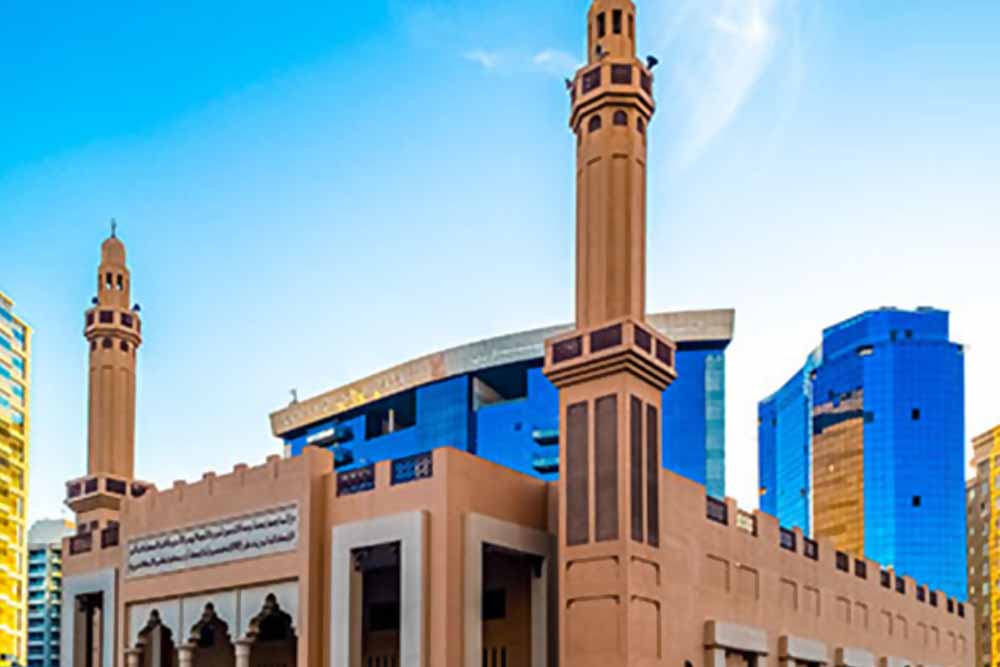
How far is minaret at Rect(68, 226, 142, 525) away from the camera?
144 feet

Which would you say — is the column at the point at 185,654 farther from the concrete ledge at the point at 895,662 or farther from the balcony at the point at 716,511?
the concrete ledge at the point at 895,662

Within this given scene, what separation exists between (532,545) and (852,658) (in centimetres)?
1543

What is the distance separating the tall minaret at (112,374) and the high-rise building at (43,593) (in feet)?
394

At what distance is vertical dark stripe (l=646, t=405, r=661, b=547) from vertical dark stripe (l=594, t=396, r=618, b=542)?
1.06m

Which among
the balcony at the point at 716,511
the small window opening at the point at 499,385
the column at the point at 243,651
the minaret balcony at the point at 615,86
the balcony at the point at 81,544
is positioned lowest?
the column at the point at 243,651

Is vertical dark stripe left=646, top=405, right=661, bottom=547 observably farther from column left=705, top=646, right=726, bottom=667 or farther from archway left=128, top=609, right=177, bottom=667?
archway left=128, top=609, right=177, bottom=667

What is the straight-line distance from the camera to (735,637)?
34.0 meters

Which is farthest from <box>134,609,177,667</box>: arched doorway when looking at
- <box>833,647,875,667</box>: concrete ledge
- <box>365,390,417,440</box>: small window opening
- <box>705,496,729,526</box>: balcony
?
<box>365,390,417,440</box>: small window opening

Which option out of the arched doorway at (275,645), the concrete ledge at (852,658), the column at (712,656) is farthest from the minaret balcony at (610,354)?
the concrete ledge at (852,658)

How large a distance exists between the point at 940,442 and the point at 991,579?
470 inches

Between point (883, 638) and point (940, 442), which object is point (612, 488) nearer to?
point (883, 638)

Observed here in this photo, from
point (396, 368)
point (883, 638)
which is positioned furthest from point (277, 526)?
point (396, 368)

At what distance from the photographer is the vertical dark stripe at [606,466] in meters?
29.0

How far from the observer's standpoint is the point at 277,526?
31.8m
